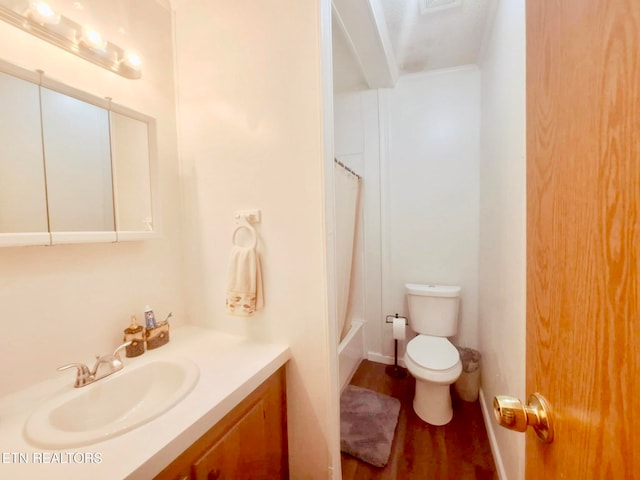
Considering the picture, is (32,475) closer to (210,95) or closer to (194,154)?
(194,154)

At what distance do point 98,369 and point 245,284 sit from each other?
619 mm

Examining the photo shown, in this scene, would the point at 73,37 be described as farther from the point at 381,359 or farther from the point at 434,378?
the point at 381,359

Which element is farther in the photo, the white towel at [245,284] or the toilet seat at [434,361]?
the toilet seat at [434,361]

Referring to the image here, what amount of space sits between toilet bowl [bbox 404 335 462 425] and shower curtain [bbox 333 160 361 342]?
547 mm

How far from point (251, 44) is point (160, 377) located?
1536 millimetres

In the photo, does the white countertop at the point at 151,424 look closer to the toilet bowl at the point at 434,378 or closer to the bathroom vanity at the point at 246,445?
the bathroom vanity at the point at 246,445

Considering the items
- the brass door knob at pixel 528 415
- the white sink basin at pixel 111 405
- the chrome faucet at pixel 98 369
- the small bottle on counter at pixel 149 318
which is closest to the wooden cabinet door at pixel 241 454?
the white sink basin at pixel 111 405

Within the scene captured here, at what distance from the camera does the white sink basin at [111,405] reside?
0.70 m

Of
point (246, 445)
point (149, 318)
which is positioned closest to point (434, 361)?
point (246, 445)

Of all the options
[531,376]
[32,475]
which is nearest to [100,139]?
[32,475]

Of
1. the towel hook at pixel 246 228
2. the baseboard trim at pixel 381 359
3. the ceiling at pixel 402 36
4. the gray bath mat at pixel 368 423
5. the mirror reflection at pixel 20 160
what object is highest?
the ceiling at pixel 402 36

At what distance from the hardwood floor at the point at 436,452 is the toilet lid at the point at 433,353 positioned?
16.1 inches

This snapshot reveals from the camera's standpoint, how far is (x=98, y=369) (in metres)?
1.00

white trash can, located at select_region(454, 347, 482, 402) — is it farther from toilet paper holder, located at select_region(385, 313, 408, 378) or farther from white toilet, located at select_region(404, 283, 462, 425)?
toilet paper holder, located at select_region(385, 313, 408, 378)
